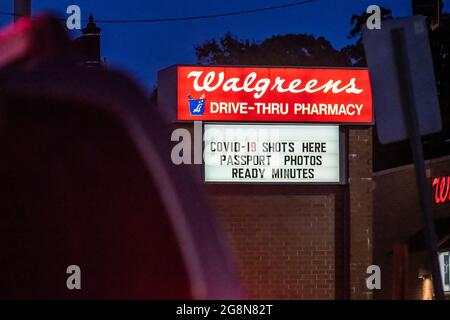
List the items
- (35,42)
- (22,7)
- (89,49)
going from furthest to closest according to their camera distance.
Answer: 1. (89,49)
2. (22,7)
3. (35,42)

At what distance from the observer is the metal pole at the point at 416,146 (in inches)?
237

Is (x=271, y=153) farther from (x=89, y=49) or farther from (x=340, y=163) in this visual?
(x=89, y=49)

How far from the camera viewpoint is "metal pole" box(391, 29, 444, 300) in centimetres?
602

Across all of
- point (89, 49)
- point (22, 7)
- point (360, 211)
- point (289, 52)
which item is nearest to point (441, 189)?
point (360, 211)

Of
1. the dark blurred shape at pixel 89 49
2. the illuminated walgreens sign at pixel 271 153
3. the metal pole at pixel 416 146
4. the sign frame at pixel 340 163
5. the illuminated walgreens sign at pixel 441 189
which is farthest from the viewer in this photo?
the illuminated walgreens sign at pixel 441 189

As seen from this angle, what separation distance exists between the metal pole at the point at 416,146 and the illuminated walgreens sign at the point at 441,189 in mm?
16597

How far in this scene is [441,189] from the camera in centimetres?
2325

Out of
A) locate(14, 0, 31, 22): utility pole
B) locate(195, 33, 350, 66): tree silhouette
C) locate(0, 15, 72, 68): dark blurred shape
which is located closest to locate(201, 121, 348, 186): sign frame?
locate(14, 0, 31, 22): utility pole

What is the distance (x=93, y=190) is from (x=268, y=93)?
13375 mm

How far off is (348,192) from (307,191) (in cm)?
69

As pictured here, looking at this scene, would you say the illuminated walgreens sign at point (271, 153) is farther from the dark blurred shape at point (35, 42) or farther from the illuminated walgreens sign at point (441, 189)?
the dark blurred shape at point (35, 42)

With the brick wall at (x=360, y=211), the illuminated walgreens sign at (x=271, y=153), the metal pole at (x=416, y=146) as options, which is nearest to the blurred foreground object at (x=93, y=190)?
the metal pole at (x=416, y=146)

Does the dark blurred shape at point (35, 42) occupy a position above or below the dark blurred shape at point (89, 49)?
below
